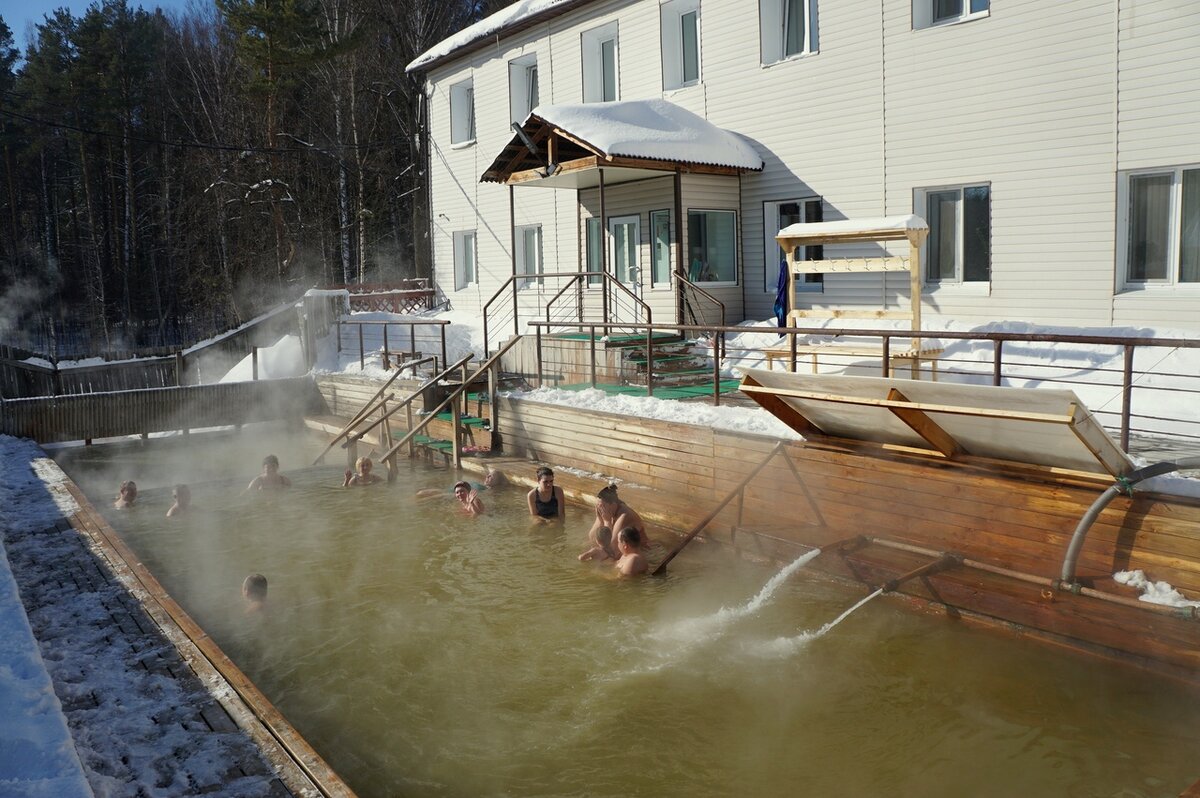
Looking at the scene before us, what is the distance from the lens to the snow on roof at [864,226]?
33.9 feet

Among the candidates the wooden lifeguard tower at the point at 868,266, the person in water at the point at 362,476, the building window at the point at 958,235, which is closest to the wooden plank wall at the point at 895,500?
the wooden lifeguard tower at the point at 868,266

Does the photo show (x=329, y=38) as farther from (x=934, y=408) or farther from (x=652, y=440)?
(x=934, y=408)

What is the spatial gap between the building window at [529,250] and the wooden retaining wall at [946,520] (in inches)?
427

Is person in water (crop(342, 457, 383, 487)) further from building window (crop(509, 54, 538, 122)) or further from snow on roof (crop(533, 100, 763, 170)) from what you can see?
building window (crop(509, 54, 538, 122))

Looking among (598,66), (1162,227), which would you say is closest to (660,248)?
(598,66)

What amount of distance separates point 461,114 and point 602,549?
56.7 feet

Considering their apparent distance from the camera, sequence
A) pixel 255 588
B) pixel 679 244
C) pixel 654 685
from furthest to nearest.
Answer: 1. pixel 679 244
2. pixel 255 588
3. pixel 654 685

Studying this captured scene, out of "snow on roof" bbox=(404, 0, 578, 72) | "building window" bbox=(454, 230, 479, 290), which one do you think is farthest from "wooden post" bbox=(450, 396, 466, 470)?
"building window" bbox=(454, 230, 479, 290)

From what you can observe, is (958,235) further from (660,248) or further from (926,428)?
(926,428)

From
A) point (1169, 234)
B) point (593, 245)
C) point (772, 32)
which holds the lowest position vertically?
point (1169, 234)

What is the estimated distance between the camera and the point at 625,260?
17.7m

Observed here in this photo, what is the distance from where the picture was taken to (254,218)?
36.1m

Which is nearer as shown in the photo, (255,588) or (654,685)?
(654,685)

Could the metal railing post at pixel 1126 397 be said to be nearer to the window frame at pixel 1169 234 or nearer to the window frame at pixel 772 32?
the window frame at pixel 1169 234
